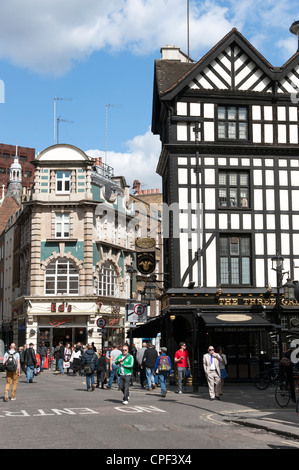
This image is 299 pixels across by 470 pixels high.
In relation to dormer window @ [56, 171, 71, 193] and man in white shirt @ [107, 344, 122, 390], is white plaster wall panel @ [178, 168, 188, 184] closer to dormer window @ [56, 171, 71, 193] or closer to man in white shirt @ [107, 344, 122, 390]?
man in white shirt @ [107, 344, 122, 390]

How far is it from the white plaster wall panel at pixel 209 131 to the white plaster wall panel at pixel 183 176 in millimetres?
1695

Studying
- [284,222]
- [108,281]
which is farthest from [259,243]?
[108,281]

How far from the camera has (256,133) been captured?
2884 centimetres

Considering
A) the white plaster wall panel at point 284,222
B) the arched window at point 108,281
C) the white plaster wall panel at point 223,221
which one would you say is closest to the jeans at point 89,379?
the white plaster wall panel at point 223,221

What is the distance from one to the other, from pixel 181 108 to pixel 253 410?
50.3 feet

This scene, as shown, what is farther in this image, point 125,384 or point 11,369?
point 11,369

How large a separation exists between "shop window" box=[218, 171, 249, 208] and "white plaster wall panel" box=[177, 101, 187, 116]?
118 inches

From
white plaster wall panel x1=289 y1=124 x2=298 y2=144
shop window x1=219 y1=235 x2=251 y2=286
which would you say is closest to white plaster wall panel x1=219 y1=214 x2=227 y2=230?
shop window x1=219 y1=235 x2=251 y2=286

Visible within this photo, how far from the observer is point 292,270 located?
92.8ft

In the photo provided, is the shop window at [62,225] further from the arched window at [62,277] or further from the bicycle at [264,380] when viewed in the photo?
the bicycle at [264,380]

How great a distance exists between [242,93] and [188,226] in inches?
246

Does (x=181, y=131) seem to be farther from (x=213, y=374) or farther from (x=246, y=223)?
(x=213, y=374)

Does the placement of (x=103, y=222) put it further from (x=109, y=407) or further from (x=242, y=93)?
(x=109, y=407)

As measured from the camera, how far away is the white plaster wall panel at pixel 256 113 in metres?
28.9
